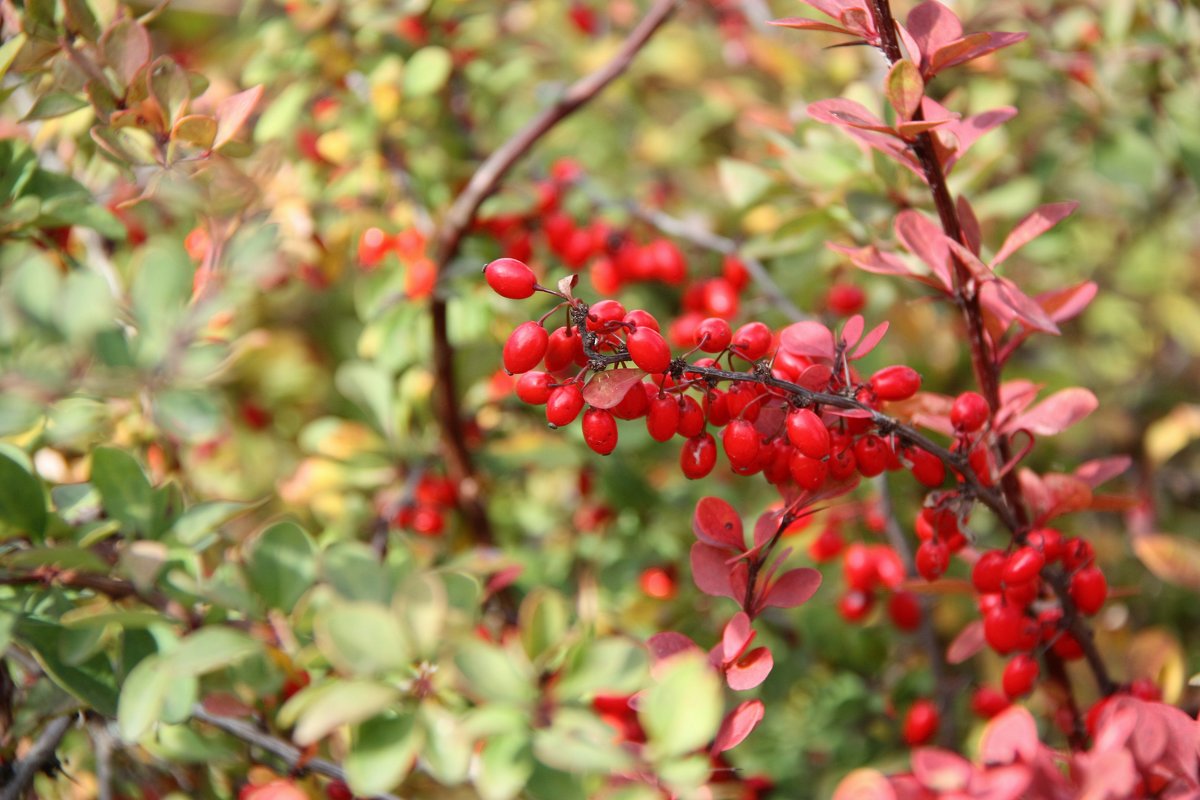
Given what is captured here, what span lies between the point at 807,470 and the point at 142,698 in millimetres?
539

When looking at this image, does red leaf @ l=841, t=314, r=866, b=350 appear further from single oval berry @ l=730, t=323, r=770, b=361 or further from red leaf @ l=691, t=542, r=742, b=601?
red leaf @ l=691, t=542, r=742, b=601

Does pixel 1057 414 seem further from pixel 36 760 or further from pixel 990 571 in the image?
pixel 36 760

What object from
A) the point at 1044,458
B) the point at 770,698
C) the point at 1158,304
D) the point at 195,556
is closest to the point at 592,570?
the point at 770,698

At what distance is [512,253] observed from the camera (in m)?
1.57

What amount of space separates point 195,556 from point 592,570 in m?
0.89

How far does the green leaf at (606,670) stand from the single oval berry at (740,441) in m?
0.18

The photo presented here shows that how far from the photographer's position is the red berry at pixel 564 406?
766mm

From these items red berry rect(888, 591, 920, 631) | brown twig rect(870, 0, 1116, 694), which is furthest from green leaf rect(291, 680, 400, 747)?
red berry rect(888, 591, 920, 631)

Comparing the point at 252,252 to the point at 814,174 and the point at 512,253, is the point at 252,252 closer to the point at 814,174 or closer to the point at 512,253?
the point at 512,253

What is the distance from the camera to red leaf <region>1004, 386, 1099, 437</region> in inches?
36.5

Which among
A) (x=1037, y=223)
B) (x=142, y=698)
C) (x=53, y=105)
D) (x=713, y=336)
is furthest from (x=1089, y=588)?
(x=53, y=105)

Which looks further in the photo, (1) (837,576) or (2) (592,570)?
(2) (592,570)

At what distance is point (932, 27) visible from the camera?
854 millimetres

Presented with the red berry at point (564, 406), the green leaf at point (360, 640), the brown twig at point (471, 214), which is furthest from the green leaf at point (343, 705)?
the brown twig at point (471, 214)
